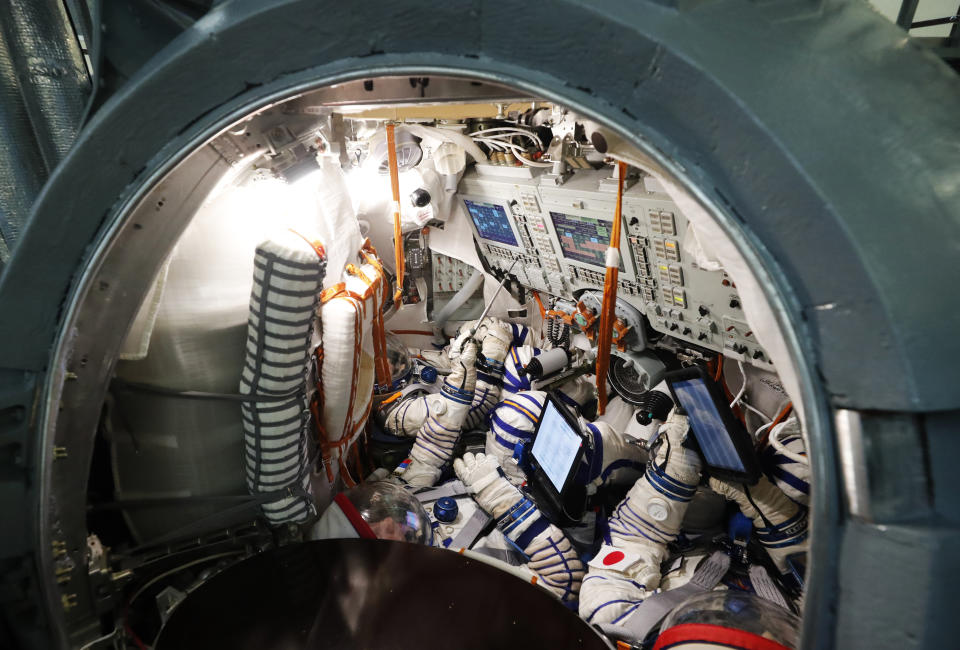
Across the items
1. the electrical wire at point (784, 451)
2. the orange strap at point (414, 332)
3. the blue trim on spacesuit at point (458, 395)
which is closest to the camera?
the electrical wire at point (784, 451)

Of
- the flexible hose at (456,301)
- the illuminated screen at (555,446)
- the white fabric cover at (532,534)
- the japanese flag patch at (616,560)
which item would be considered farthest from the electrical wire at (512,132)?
the japanese flag patch at (616,560)

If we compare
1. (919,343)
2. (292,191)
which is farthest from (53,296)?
(919,343)

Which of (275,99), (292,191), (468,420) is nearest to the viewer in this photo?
(275,99)

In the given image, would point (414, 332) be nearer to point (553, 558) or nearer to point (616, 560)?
point (553, 558)

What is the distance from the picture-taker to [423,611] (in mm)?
1720

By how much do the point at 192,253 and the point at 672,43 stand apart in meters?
1.71

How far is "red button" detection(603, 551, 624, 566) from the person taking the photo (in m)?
2.29

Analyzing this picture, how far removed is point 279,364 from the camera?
195cm

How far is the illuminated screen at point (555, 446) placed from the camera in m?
2.50

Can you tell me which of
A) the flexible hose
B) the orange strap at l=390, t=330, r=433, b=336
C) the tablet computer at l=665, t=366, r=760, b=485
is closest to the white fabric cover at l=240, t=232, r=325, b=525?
the tablet computer at l=665, t=366, r=760, b=485

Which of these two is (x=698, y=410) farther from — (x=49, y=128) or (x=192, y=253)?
(x=49, y=128)

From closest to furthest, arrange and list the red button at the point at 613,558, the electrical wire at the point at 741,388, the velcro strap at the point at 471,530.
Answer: the red button at the point at 613,558, the velcro strap at the point at 471,530, the electrical wire at the point at 741,388

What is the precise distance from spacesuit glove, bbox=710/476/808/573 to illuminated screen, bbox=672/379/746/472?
25cm

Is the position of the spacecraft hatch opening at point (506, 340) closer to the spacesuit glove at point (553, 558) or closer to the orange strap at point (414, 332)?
the spacesuit glove at point (553, 558)
